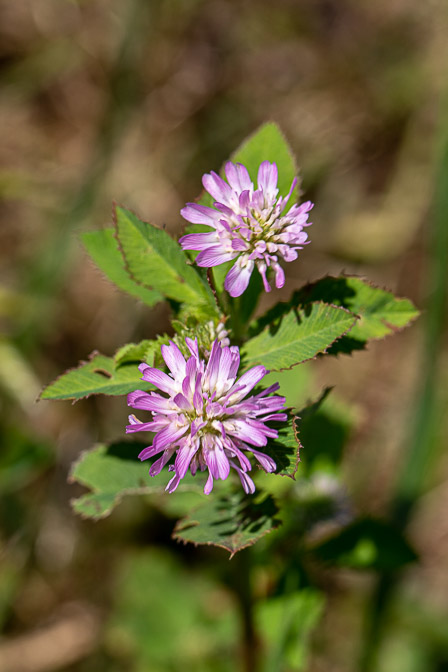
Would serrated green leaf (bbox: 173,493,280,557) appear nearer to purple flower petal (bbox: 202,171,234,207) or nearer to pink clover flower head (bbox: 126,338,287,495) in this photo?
pink clover flower head (bbox: 126,338,287,495)

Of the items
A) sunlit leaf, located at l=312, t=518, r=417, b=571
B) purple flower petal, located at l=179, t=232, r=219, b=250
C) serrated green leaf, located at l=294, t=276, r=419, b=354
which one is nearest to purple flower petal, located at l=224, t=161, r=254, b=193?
purple flower petal, located at l=179, t=232, r=219, b=250

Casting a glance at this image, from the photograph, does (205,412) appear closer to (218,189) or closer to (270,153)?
(218,189)

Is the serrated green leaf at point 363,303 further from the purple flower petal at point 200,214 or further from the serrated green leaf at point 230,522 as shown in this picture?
the serrated green leaf at point 230,522

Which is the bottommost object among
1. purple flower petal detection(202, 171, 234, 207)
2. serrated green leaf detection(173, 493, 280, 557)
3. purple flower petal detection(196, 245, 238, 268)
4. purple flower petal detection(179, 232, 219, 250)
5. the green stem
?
the green stem

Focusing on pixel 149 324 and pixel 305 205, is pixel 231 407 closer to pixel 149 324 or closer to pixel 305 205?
pixel 305 205

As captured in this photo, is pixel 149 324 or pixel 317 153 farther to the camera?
pixel 317 153

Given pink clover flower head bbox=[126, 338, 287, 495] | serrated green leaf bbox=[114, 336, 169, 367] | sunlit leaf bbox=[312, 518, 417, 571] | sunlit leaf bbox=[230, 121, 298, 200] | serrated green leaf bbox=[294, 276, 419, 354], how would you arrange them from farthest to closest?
sunlit leaf bbox=[312, 518, 417, 571], sunlit leaf bbox=[230, 121, 298, 200], serrated green leaf bbox=[294, 276, 419, 354], serrated green leaf bbox=[114, 336, 169, 367], pink clover flower head bbox=[126, 338, 287, 495]

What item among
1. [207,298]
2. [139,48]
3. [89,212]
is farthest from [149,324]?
[207,298]

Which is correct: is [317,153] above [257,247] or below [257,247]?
above
